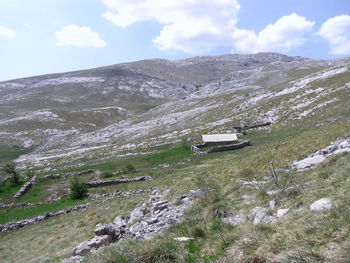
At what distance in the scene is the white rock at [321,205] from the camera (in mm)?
8225

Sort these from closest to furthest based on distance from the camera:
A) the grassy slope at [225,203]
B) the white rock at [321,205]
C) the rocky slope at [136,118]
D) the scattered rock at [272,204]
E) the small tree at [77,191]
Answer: the white rock at [321,205] → the grassy slope at [225,203] → the scattered rock at [272,204] → the small tree at [77,191] → the rocky slope at [136,118]

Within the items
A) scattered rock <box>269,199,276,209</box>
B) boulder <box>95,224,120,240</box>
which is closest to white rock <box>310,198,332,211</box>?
scattered rock <box>269,199,276,209</box>

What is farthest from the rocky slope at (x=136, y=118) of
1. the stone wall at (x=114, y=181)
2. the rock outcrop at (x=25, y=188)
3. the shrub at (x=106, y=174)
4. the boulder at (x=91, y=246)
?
the boulder at (x=91, y=246)

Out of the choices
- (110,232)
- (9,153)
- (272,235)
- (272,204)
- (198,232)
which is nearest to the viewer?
(272,235)

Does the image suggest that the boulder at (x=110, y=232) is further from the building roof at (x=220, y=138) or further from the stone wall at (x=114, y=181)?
the building roof at (x=220, y=138)

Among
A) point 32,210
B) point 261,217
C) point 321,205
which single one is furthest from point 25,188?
point 321,205

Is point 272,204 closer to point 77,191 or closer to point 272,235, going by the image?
point 272,235

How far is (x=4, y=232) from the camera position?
85.0 ft

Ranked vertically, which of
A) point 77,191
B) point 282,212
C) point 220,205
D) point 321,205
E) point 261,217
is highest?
point 321,205

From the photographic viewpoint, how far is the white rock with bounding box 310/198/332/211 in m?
8.23

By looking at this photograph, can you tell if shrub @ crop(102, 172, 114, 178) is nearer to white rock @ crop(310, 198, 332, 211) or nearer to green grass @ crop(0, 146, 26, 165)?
white rock @ crop(310, 198, 332, 211)

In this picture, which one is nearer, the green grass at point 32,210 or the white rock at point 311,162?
the white rock at point 311,162

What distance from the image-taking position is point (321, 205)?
8492 millimetres

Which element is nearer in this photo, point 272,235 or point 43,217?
point 272,235
